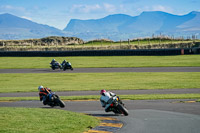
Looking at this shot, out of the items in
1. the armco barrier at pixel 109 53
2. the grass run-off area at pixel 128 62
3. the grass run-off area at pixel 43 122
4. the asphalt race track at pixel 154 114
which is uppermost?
the armco barrier at pixel 109 53

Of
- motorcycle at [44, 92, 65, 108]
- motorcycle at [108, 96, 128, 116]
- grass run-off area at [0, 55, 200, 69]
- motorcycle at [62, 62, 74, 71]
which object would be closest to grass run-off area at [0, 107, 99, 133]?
motorcycle at [108, 96, 128, 116]

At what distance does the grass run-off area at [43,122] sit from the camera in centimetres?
1229

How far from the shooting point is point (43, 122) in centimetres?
1352

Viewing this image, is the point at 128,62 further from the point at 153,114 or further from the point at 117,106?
the point at 117,106

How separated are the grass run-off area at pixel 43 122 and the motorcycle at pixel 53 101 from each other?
224 centimetres

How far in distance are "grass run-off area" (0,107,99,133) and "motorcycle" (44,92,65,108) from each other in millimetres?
2237

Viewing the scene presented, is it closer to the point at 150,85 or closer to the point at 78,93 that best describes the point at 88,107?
the point at 78,93

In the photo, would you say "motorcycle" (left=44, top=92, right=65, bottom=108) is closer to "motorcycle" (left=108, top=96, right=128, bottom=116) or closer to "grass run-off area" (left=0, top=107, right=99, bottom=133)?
"grass run-off area" (left=0, top=107, right=99, bottom=133)

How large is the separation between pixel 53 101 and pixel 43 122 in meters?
5.12

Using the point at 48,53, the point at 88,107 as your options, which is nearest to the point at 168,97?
the point at 88,107

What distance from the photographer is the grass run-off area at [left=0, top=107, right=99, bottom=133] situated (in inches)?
484

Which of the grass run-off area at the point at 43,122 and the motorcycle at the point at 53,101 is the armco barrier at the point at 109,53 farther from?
the grass run-off area at the point at 43,122

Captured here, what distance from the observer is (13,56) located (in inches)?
2908

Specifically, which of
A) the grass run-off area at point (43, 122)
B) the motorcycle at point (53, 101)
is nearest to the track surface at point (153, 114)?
the motorcycle at point (53, 101)
